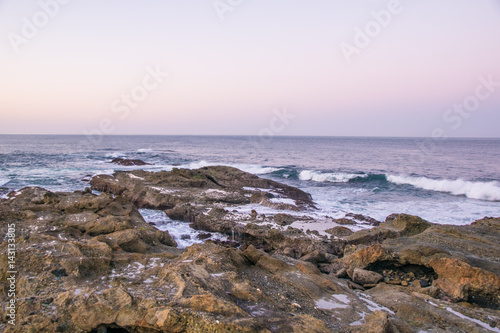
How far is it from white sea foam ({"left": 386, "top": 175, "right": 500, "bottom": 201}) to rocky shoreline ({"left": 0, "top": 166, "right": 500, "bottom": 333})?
57.4 feet

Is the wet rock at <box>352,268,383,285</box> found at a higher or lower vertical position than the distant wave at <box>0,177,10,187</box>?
higher

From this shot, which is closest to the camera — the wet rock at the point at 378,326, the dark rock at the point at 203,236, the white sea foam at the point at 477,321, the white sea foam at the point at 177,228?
the wet rock at the point at 378,326

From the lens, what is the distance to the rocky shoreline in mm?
4184

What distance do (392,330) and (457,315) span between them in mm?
2467

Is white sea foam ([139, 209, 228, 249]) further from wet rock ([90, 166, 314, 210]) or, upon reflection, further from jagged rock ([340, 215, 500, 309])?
jagged rock ([340, 215, 500, 309])

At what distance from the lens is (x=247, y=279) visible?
577cm

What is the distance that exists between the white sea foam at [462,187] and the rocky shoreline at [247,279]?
57.4 ft

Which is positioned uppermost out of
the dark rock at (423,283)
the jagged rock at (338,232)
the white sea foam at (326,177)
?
the dark rock at (423,283)

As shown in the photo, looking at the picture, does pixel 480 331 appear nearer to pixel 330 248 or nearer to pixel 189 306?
pixel 189 306

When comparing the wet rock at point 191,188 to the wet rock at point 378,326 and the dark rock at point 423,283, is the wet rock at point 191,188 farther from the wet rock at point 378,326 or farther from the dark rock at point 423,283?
the wet rock at point 378,326

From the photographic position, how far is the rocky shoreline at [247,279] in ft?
13.7

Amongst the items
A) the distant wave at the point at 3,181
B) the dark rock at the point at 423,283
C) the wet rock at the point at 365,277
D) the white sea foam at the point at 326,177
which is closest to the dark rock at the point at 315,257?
the wet rock at the point at 365,277

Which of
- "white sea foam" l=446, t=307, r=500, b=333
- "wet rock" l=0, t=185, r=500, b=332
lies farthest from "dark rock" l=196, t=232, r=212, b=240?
"white sea foam" l=446, t=307, r=500, b=333

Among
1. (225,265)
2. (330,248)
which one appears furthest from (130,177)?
(225,265)
